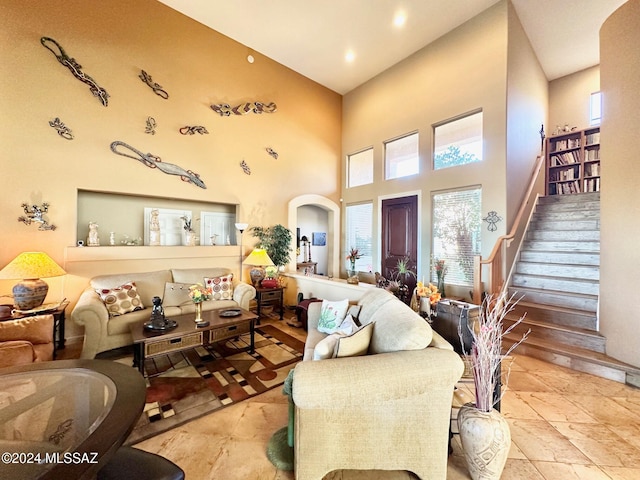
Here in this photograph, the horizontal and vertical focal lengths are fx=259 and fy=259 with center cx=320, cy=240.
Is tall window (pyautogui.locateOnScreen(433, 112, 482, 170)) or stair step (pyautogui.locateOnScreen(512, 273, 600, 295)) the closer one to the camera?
stair step (pyautogui.locateOnScreen(512, 273, 600, 295))

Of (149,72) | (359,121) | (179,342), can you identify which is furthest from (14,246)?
(359,121)

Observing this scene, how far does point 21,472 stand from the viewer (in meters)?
0.84

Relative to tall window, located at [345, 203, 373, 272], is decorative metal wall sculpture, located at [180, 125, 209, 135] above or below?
above

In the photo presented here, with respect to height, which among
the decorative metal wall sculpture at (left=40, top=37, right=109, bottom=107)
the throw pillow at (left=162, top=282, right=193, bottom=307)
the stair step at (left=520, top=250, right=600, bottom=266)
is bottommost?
the throw pillow at (left=162, top=282, right=193, bottom=307)

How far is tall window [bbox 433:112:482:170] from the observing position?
454 centimetres

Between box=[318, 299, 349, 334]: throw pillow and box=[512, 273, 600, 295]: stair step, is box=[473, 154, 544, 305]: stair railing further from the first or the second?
box=[318, 299, 349, 334]: throw pillow

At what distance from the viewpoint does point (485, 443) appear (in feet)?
4.68

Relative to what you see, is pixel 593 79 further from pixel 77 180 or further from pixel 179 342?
pixel 77 180

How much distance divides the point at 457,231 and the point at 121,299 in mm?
5243

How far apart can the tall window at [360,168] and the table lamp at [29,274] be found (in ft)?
18.9

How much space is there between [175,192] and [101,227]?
119 centimetres

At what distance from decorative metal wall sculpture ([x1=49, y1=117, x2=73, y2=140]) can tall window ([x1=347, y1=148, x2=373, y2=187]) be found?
5314 millimetres

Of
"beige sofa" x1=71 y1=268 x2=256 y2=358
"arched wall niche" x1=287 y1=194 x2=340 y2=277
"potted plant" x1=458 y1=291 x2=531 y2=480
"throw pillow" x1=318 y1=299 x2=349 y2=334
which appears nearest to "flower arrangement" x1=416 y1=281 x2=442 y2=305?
"potted plant" x1=458 y1=291 x2=531 y2=480

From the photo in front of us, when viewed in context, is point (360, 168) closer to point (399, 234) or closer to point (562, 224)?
point (399, 234)
